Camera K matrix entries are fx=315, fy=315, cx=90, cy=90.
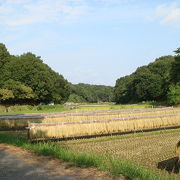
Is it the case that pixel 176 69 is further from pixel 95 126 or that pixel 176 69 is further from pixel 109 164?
pixel 109 164

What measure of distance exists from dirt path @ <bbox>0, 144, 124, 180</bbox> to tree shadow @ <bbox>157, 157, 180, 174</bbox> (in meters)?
2.28

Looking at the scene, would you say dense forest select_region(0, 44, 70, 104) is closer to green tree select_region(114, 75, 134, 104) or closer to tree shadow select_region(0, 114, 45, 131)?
tree shadow select_region(0, 114, 45, 131)

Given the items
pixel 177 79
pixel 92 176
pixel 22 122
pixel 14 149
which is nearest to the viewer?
pixel 92 176

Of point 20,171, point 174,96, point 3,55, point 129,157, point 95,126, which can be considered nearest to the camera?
point 20,171

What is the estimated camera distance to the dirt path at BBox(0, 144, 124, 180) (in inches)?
307

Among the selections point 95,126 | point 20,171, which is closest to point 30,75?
point 95,126

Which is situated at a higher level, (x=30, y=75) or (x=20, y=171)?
(x=30, y=75)

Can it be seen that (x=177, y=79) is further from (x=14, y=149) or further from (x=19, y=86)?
(x=14, y=149)

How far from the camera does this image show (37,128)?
16375 millimetres

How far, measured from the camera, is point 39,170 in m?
8.56

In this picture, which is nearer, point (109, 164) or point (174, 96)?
point (109, 164)

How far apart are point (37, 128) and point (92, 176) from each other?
9025mm

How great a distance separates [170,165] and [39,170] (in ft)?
13.2

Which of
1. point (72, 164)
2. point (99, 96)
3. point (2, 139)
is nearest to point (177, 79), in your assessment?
point (2, 139)
